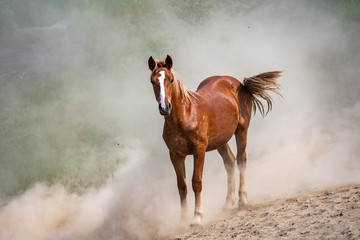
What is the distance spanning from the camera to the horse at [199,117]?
597cm

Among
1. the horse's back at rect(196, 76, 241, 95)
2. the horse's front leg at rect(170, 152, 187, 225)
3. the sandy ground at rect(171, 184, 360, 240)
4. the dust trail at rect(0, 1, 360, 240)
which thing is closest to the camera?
the sandy ground at rect(171, 184, 360, 240)

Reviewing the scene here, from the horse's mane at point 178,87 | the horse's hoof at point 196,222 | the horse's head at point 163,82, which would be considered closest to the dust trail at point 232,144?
the horse's hoof at point 196,222

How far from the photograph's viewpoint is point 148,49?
15953mm

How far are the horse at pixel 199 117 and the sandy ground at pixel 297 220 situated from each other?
1.50ft

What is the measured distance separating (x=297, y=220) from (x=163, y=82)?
2300 mm

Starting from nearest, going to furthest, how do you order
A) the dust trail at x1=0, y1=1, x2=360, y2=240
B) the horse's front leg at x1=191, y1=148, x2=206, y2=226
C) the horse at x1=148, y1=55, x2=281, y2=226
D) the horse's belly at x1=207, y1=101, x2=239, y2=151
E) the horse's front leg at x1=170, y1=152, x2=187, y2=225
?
the horse at x1=148, y1=55, x2=281, y2=226, the horse's front leg at x1=191, y1=148, x2=206, y2=226, the horse's front leg at x1=170, y1=152, x2=187, y2=225, the horse's belly at x1=207, y1=101, x2=239, y2=151, the dust trail at x1=0, y1=1, x2=360, y2=240

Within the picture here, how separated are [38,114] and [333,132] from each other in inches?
348

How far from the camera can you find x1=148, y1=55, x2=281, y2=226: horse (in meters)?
5.97

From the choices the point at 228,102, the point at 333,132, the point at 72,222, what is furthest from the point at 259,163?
the point at 72,222

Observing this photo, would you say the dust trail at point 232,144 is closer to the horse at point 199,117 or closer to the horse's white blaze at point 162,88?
the horse at point 199,117

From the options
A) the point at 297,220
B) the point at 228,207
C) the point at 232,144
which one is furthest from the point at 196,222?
the point at 232,144

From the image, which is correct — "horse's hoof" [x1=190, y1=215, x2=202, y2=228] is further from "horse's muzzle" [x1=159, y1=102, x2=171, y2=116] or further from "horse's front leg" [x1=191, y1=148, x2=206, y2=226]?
"horse's muzzle" [x1=159, y1=102, x2=171, y2=116]

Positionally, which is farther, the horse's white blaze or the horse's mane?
the horse's mane

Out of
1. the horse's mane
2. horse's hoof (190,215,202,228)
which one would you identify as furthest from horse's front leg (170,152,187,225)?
the horse's mane
